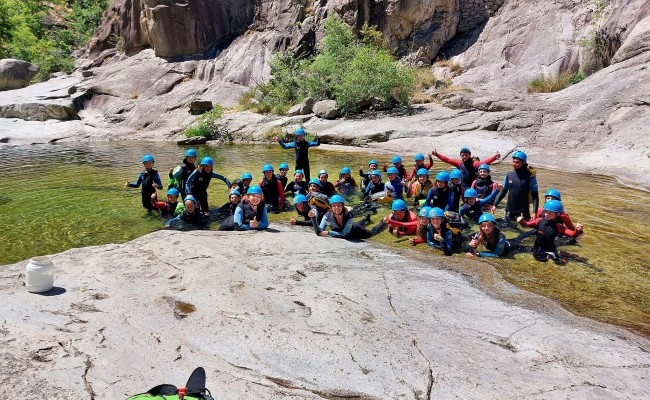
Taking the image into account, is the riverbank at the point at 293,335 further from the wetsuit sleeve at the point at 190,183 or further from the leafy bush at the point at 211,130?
the leafy bush at the point at 211,130

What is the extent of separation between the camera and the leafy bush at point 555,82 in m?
20.2

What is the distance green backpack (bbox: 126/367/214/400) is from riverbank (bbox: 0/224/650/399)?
39 cm

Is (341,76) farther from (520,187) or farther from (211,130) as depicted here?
(520,187)

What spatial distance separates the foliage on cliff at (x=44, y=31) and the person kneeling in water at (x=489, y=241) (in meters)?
42.0

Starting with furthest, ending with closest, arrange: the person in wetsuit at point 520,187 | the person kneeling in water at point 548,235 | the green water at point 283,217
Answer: the person in wetsuit at point 520,187, the person kneeling in water at point 548,235, the green water at point 283,217

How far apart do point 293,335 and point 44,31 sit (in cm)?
5438

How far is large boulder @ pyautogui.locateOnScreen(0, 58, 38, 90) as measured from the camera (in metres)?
36.0

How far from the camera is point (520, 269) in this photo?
680 cm

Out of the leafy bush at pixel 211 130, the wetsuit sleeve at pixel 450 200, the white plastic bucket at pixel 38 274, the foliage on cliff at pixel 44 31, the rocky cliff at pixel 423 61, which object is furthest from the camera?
the foliage on cliff at pixel 44 31

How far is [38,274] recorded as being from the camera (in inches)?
176

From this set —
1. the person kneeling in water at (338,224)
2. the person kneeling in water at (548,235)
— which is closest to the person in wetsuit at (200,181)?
the person kneeling in water at (338,224)

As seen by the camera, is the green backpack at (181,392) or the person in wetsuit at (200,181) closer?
the green backpack at (181,392)

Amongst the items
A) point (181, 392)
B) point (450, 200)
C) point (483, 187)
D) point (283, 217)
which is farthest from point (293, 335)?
point (483, 187)

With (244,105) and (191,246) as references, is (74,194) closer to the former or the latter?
(191,246)
